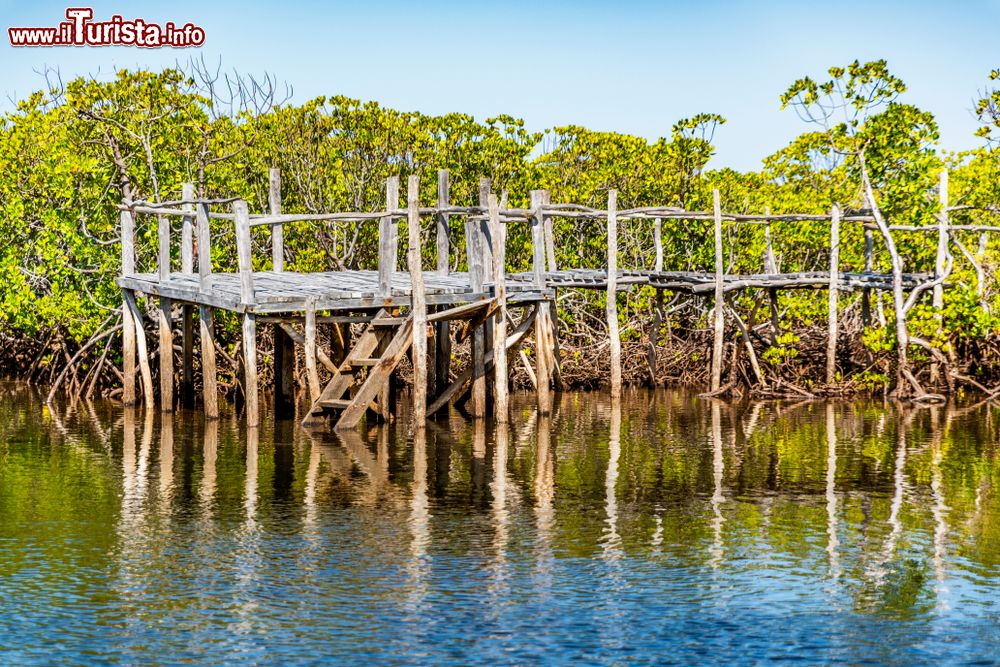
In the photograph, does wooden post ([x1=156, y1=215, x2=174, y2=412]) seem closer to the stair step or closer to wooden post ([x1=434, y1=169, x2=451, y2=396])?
the stair step

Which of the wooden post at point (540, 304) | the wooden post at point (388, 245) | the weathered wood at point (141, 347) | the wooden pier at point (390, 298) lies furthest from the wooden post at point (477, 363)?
the weathered wood at point (141, 347)

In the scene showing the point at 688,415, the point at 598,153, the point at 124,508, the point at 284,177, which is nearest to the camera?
the point at 124,508

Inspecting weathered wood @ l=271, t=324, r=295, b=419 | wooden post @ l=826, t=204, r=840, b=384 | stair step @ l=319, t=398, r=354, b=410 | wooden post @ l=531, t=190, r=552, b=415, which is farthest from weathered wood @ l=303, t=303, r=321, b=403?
wooden post @ l=826, t=204, r=840, b=384

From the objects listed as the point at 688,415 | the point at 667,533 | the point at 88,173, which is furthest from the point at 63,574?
the point at 88,173

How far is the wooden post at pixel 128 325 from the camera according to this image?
2033 cm

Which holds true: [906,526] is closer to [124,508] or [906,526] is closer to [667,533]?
[667,533]

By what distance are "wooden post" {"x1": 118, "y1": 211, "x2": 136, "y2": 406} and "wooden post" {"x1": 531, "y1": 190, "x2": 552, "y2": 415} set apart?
17.7 feet

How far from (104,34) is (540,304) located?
293 inches

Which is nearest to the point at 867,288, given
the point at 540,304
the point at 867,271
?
the point at 867,271

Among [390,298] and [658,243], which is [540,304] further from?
[658,243]

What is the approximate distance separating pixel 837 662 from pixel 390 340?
34.0ft

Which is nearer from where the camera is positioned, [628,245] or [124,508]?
[124,508]

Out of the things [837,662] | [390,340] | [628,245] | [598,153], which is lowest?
[837,662]

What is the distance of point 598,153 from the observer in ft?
88.1
